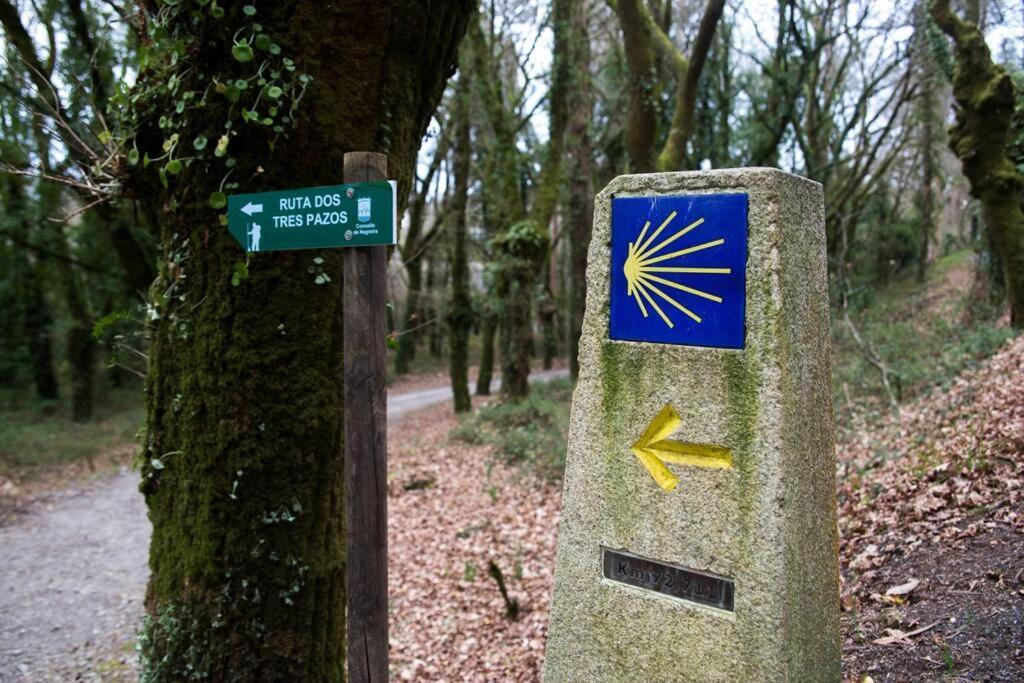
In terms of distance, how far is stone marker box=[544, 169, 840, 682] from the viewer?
269 cm

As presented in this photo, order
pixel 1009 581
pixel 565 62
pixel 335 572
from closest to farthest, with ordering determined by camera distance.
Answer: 1. pixel 335 572
2. pixel 1009 581
3. pixel 565 62

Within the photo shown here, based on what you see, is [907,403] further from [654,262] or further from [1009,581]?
[654,262]

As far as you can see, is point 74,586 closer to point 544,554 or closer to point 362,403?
point 544,554

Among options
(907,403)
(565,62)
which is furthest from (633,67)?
(907,403)

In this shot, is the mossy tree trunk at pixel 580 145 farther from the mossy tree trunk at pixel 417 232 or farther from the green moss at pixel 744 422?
the green moss at pixel 744 422

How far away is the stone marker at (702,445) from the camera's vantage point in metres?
2.69

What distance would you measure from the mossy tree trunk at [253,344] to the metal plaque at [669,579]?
1.55 metres

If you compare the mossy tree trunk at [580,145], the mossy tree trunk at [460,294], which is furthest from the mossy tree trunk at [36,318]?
the mossy tree trunk at [580,145]

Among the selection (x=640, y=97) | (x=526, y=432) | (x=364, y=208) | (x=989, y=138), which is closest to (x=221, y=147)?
(x=364, y=208)

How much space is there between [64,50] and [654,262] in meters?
13.1

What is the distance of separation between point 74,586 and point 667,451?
7215 mm

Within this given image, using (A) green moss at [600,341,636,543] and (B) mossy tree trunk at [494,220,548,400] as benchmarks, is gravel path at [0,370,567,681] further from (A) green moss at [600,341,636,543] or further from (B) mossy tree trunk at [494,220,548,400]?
(B) mossy tree trunk at [494,220,548,400]

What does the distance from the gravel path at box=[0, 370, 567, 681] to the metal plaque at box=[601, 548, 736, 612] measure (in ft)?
14.8

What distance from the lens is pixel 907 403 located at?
9.38 metres
